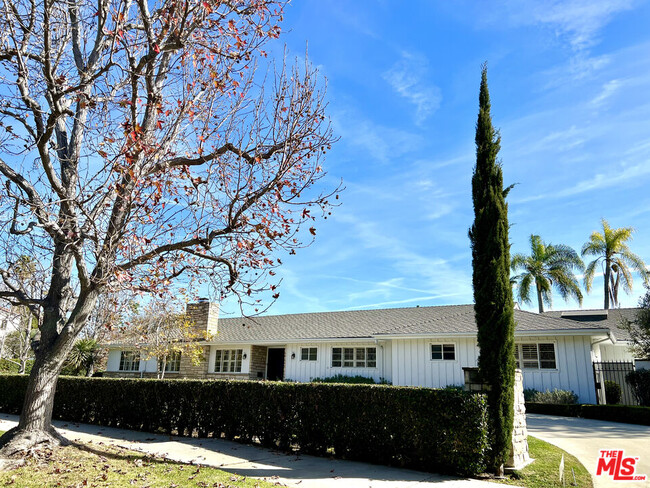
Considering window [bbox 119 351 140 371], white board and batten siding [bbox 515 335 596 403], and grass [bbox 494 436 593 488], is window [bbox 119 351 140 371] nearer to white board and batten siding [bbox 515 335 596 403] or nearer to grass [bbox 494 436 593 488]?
white board and batten siding [bbox 515 335 596 403]

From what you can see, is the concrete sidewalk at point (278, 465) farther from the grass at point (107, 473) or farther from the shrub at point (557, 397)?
the shrub at point (557, 397)

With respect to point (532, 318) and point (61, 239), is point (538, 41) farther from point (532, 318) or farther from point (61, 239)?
point (532, 318)

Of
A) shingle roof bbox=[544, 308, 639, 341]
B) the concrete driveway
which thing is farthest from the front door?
shingle roof bbox=[544, 308, 639, 341]

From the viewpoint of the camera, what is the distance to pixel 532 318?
18844 mm

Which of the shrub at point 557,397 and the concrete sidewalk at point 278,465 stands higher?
the shrub at point 557,397

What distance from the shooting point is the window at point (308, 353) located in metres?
22.1

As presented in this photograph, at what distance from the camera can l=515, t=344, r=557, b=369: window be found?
17453mm

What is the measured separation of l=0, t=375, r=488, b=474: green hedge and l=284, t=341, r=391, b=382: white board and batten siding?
10.6 m

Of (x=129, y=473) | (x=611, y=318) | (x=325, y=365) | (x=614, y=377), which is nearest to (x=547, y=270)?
(x=611, y=318)

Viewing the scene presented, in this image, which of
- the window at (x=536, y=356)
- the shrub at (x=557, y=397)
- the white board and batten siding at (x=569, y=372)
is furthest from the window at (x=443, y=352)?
the shrub at (x=557, y=397)

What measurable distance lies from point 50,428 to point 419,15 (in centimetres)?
1041

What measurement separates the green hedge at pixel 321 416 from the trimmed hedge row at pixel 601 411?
1000 centimetres

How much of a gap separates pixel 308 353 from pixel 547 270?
23.0 metres

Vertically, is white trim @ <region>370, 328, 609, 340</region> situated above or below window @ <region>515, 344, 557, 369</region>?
above
